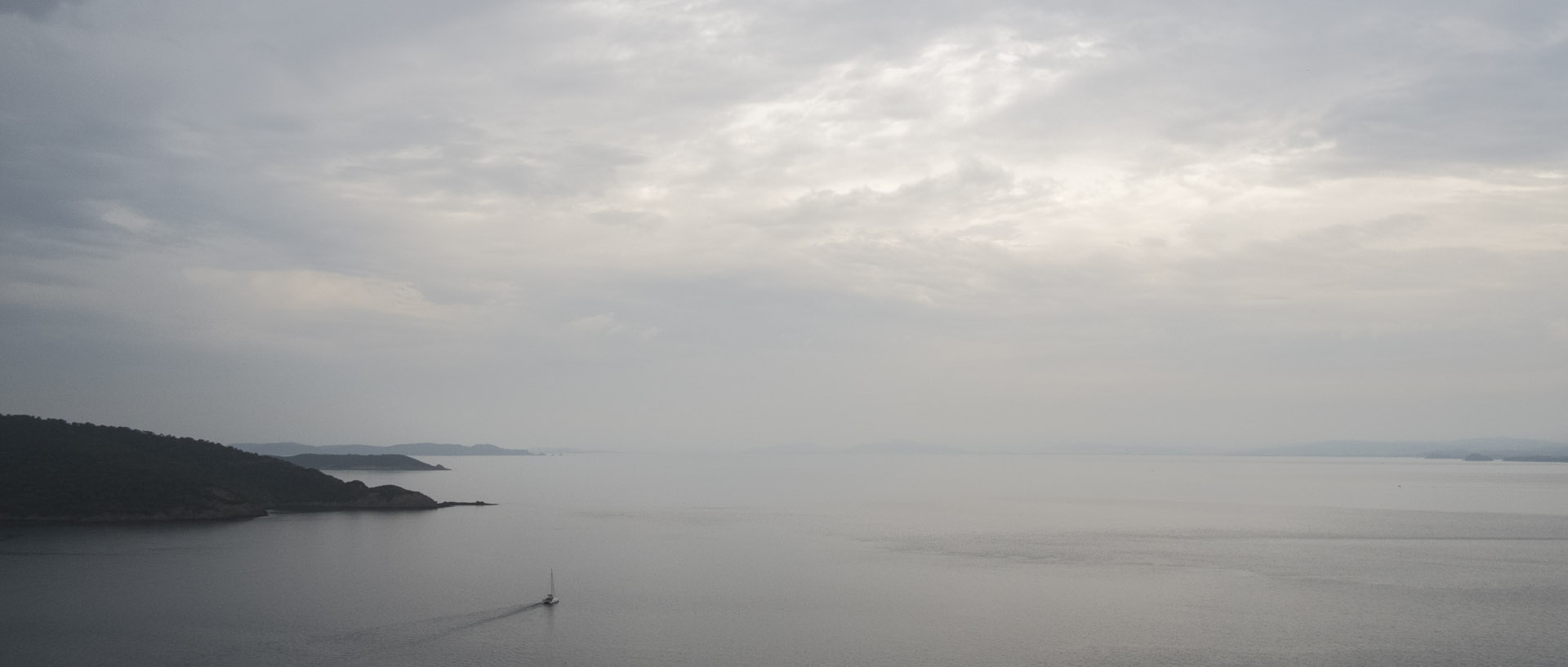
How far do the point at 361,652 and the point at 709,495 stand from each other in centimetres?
10036

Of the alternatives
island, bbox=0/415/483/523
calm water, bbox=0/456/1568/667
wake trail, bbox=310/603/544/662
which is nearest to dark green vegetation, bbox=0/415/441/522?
island, bbox=0/415/483/523

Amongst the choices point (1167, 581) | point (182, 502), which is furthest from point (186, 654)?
point (182, 502)

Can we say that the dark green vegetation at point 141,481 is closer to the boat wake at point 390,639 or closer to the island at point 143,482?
the island at point 143,482

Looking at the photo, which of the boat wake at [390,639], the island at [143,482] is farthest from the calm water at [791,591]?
the island at [143,482]

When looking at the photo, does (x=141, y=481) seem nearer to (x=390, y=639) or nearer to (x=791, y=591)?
(x=390, y=639)

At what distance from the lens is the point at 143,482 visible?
8281 centimetres

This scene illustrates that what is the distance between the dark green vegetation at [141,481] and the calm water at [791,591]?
5.67 metres

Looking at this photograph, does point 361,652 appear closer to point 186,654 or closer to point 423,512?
point 186,654

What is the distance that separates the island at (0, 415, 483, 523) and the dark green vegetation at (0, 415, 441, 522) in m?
0.07

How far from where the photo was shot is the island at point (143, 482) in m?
78.8

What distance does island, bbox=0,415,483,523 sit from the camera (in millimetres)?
78750

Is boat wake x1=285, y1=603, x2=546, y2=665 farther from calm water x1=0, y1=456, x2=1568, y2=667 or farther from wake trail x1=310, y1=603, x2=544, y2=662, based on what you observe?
calm water x1=0, y1=456, x2=1568, y2=667

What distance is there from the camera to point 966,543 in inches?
2751

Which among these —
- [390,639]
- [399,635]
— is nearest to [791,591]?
[399,635]
